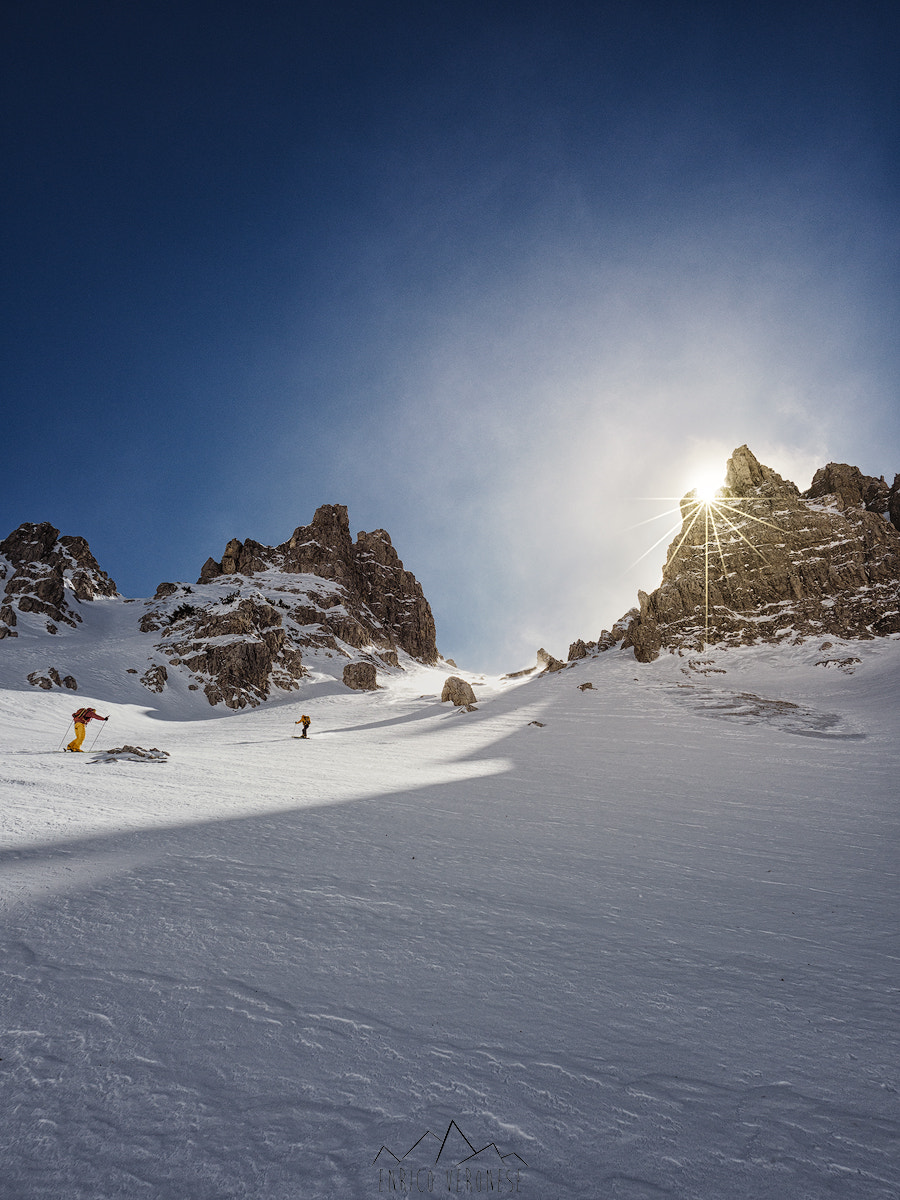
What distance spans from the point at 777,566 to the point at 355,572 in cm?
7418

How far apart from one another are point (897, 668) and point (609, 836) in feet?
140

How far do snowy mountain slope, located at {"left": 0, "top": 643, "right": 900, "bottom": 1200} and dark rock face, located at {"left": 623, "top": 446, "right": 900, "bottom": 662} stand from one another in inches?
1964

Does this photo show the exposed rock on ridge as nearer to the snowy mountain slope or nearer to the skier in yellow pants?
the skier in yellow pants

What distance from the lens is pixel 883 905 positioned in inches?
152

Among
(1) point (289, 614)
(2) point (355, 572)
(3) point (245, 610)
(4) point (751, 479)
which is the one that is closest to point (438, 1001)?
(3) point (245, 610)

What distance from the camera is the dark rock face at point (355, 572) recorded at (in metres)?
88.1

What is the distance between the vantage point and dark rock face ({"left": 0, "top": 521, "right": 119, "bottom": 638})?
50344 millimetres

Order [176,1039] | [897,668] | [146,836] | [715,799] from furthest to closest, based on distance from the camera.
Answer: [897,668] < [715,799] < [146,836] < [176,1039]

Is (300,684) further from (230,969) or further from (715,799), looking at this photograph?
(230,969)

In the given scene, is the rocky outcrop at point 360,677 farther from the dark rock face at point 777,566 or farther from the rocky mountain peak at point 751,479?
the rocky mountain peak at point 751,479

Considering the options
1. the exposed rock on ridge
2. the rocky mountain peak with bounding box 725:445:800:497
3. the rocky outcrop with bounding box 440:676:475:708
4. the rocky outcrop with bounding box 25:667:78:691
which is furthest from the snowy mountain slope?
the rocky mountain peak with bounding box 725:445:800:497

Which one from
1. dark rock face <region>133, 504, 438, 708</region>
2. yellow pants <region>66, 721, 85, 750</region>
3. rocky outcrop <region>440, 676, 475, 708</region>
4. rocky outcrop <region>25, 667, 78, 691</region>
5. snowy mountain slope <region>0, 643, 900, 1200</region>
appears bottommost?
rocky outcrop <region>440, 676, 475, 708</region>

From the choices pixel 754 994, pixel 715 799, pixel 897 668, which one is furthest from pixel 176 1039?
pixel 897 668

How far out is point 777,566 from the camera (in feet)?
186
